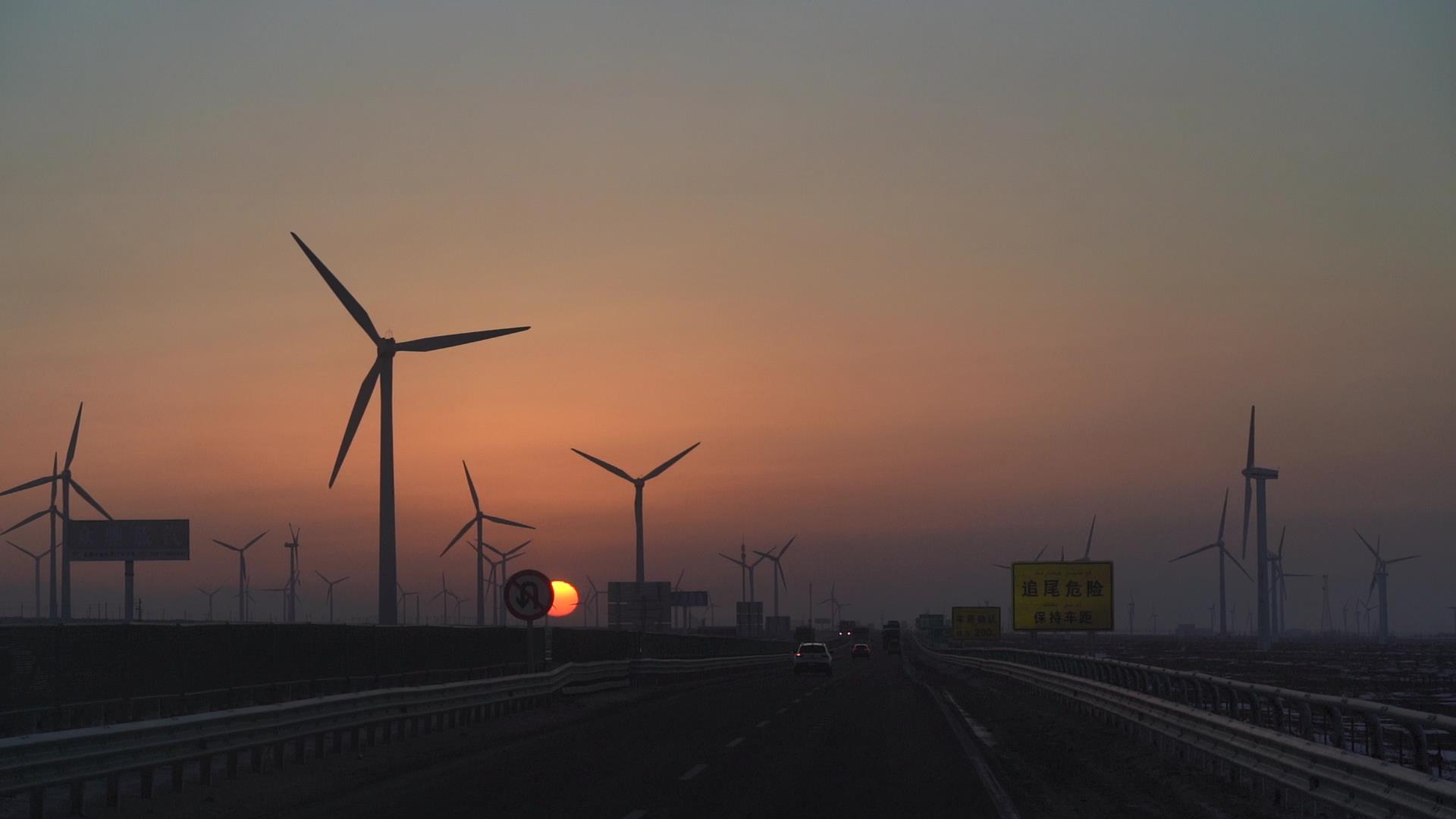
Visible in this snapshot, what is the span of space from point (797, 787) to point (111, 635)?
13.5m

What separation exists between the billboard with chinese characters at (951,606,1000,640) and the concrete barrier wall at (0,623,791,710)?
71.1 metres

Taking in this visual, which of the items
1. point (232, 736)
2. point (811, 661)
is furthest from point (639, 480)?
point (232, 736)

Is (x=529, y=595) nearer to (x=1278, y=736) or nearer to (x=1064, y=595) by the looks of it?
(x=1278, y=736)

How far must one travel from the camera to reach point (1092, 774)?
21.2 meters

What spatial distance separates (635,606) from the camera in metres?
139

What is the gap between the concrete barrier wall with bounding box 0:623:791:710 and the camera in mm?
23688

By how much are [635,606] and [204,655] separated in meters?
111

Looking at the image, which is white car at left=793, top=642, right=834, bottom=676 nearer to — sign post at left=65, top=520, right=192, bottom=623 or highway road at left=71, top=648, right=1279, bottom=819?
highway road at left=71, top=648, right=1279, bottom=819

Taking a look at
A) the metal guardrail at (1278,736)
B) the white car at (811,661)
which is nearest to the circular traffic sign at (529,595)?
the metal guardrail at (1278,736)

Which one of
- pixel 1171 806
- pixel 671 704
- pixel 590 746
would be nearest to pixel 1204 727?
pixel 1171 806

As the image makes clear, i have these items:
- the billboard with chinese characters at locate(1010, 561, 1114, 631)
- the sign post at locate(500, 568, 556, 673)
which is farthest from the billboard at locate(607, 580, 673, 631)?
the sign post at locate(500, 568, 556, 673)

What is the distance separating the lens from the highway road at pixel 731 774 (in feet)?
55.9

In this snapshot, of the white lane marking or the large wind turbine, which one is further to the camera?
the large wind turbine

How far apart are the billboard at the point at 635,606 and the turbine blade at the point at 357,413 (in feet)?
231
